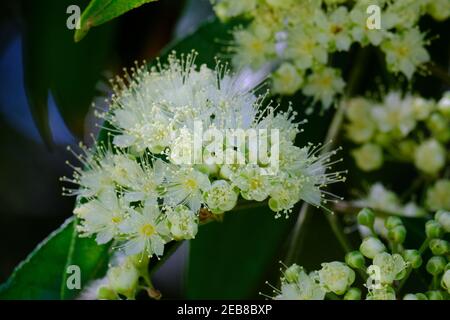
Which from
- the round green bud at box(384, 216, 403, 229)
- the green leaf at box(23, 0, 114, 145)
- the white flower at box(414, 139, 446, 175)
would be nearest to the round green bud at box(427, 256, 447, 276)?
the round green bud at box(384, 216, 403, 229)

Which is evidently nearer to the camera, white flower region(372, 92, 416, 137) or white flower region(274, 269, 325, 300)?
white flower region(274, 269, 325, 300)

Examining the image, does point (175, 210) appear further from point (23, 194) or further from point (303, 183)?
point (23, 194)

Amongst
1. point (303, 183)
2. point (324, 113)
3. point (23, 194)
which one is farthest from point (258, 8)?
point (23, 194)

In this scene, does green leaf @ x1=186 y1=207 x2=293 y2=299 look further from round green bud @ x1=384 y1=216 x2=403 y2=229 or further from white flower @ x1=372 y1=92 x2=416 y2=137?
round green bud @ x1=384 y1=216 x2=403 y2=229

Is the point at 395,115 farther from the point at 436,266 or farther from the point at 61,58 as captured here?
the point at 61,58

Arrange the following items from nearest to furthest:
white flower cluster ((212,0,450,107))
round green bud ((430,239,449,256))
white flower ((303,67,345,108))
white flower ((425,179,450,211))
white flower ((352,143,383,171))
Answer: round green bud ((430,239,449,256)) → white flower cluster ((212,0,450,107)) → white flower ((303,67,345,108)) → white flower ((425,179,450,211)) → white flower ((352,143,383,171))

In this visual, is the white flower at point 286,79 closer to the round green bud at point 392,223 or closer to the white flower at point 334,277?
the round green bud at point 392,223

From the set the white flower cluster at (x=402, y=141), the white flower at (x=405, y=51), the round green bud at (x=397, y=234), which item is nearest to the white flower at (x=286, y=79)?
the white flower at (x=405, y=51)
